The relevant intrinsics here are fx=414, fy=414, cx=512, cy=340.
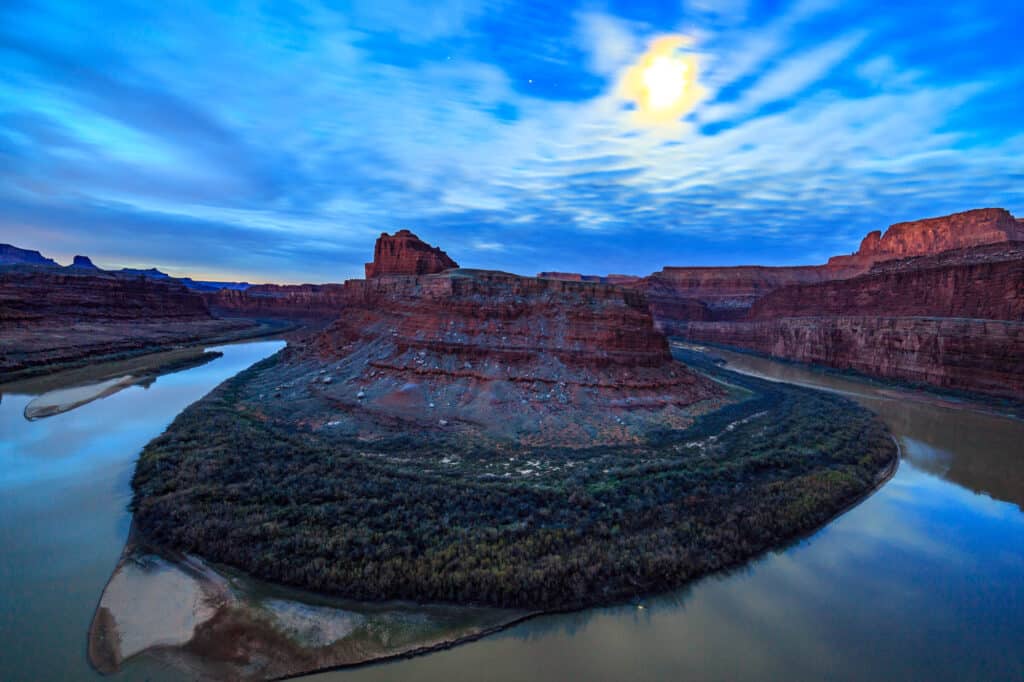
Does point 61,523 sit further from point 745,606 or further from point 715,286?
point 715,286

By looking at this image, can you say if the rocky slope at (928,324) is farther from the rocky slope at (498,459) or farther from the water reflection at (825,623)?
the water reflection at (825,623)

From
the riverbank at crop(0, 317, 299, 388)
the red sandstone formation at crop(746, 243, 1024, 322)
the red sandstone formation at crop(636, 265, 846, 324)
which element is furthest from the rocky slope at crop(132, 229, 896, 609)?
the red sandstone formation at crop(636, 265, 846, 324)

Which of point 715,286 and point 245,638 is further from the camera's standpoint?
point 715,286

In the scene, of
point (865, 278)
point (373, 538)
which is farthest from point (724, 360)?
point (373, 538)

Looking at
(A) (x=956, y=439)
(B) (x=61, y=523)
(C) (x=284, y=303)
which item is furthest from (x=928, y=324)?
(C) (x=284, y=303)

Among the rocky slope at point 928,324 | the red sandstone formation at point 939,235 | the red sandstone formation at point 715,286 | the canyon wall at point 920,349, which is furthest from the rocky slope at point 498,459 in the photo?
the red sandstone formation at point 715,286

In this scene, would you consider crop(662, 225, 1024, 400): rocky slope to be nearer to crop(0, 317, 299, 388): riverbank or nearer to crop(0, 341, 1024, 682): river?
crop(0, 341, 1024, 682): river
